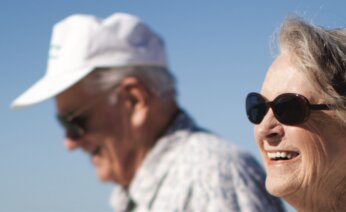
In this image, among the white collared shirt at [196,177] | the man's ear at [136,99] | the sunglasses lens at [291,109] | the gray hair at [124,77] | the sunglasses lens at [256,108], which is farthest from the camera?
the gray hair at [124,77]

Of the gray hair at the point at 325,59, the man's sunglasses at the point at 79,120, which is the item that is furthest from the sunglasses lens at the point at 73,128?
the gray hair at the point at 325,59

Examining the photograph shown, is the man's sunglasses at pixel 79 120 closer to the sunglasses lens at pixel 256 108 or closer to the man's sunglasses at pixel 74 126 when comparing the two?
the man's sunglasses at pixel 74 126

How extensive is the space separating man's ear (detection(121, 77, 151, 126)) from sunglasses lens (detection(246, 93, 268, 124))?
5.31 feet

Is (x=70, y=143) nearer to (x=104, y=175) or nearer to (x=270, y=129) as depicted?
(x=104, y=175)

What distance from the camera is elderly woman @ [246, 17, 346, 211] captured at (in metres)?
2.72

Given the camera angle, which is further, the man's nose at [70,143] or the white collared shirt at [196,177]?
the man's nose at [70,143]

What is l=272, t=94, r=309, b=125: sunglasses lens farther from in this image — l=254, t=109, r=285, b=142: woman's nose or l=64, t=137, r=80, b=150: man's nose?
l=64, t=137, r=80, b=150: man's nose

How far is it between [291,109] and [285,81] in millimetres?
114

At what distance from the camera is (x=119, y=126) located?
178 inches

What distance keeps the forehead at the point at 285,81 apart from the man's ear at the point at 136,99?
5.46ft

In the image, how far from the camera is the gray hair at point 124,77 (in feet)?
15.0

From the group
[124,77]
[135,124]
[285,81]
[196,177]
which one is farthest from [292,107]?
[124,77]

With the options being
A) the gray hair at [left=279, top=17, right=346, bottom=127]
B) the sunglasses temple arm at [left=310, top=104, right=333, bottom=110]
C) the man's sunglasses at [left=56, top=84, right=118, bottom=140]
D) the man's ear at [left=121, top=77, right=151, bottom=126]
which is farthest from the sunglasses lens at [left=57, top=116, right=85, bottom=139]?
the sunglasses temple arm at [left=310, top=104, right=333, bottom=110]

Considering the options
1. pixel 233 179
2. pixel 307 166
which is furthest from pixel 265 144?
pixel 233 179
